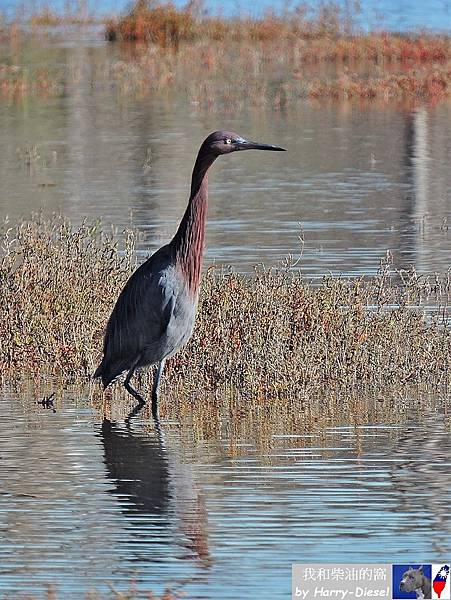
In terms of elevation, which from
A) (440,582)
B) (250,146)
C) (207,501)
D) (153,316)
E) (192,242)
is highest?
(250,146)

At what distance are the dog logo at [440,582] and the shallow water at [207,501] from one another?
260 mm

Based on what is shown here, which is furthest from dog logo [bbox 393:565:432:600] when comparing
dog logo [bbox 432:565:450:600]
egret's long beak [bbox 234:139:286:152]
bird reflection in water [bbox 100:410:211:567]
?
egret's long beak [bbox 234:139:286:152]

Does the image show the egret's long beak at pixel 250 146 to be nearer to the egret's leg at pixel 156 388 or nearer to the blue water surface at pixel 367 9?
the egret's leg at pixel 156 388

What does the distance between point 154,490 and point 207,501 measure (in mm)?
451

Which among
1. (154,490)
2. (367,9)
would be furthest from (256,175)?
(367,9)

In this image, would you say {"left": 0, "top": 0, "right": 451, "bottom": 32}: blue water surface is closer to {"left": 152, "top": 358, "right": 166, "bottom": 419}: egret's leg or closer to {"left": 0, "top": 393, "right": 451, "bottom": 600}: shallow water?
{"left": 152, "top": 358, "right": 166, "bottom": 419}: egret's leg

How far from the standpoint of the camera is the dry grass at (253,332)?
10562mm

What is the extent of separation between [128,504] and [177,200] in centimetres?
1180

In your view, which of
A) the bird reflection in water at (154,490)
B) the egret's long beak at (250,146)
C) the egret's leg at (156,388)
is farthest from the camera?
the egret's long beak at (250,146)

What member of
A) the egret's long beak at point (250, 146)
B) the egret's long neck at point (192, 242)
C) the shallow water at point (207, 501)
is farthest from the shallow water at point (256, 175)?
the shallow water at point (207, 501)

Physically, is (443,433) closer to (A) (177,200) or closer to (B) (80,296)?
(B) (80,296)

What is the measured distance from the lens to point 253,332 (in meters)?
10.9

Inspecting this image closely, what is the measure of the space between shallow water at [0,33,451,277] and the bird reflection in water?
5160mm

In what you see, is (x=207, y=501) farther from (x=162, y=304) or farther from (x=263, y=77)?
(x=263, y=77)
